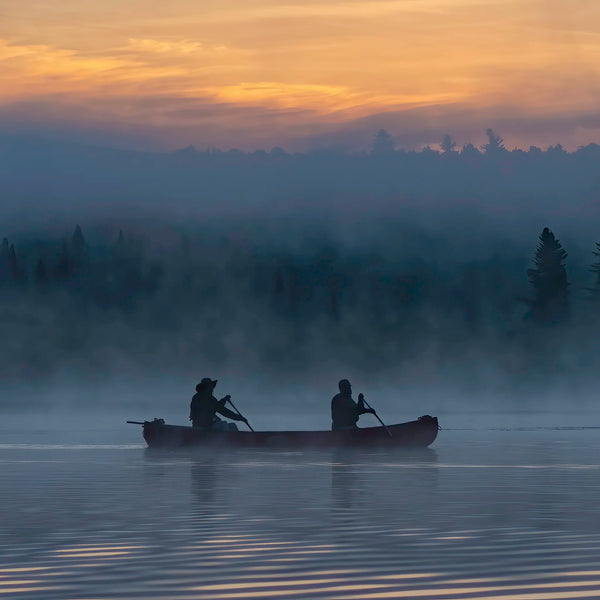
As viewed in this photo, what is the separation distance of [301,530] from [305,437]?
89.1 feet

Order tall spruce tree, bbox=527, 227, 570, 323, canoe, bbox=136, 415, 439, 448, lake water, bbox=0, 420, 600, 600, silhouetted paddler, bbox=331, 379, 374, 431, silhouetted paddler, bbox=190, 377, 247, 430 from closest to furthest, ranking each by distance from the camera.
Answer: lake water, bbox=0, 420, 600, 600
silhouetted paddler, bbox=331, 379, 374, 431
canoe, bbox=136, 415, 439, 448
silhouetted paddler, bbox=190, 377, 247, 430
tall spruce tree, bbox=527, 227, 570, 323

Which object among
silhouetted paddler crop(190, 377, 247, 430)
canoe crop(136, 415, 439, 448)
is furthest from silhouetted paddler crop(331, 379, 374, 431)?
silhouetted paddler crop(190, 377, 247, 430)

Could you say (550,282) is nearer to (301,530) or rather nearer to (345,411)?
(345,411)

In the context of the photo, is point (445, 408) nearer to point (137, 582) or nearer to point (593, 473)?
point (593, 473)

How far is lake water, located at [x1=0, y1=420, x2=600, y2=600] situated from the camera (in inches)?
705

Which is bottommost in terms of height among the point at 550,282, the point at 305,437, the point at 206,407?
the point at 305,437

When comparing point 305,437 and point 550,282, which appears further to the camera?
point 550,282

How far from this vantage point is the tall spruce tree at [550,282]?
619ft

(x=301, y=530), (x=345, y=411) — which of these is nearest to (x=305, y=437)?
(x=345, y=411)

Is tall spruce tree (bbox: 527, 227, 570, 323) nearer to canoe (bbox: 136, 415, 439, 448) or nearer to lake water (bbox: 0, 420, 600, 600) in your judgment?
canoe (bbox: 136, 415, 439, 448)

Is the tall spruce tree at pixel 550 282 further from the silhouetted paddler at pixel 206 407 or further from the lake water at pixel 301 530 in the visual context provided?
A: the lake water at pixel 301 530

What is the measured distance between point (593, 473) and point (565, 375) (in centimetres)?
15593

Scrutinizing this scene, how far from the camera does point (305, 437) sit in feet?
167

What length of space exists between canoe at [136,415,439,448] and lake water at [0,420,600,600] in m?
5.23
